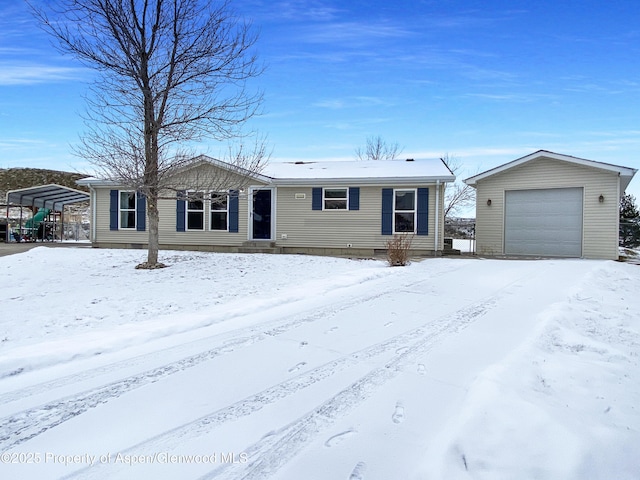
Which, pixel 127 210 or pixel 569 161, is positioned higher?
pixel 569 161

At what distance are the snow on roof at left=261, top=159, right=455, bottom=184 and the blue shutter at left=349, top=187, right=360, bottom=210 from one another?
1.41 ft

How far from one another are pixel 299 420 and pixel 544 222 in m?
13.6

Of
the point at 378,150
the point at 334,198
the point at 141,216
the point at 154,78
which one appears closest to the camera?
the point at 154,78

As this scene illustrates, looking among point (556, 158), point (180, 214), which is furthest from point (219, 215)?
point (556, 158)

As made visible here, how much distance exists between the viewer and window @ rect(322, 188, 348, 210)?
13867 mm

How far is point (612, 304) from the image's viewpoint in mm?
5652

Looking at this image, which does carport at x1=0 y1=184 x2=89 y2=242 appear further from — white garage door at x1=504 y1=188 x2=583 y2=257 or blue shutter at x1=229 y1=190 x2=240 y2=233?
white garage door at x1=504 y1=188 x2=583 y2=257

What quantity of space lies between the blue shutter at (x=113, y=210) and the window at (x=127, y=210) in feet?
0.58

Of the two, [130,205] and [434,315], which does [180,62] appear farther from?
[434,315]

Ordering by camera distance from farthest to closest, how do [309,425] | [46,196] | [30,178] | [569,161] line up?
[30,178] < [46,196] < [569,161] < [309,425]

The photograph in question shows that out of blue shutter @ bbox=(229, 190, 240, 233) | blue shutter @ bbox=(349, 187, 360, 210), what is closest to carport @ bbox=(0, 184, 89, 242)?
blue shutter @ bbox=(229, 190, 240, 233)

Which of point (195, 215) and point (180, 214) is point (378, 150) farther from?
point (180, 214)

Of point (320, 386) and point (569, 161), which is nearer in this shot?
point (320, 386)

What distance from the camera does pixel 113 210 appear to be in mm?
14844
